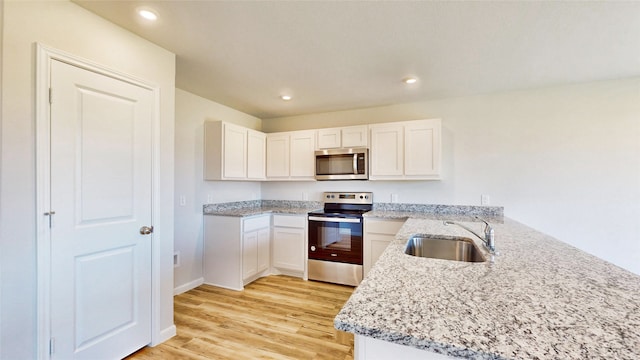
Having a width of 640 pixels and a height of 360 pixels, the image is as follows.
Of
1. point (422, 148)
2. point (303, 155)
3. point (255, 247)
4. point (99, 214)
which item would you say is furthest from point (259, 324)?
point (422, 148)

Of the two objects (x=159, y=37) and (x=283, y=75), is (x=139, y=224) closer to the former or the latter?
(x=159, y=37)

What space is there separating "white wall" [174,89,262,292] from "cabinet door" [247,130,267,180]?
502 millimetres

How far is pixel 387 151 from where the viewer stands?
337 centimetres

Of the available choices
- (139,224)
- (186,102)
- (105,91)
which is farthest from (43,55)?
(186,102)

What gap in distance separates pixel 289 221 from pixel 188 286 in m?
1.43

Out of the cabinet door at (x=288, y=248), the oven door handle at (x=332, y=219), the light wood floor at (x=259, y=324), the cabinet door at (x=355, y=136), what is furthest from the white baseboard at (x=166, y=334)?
the cabinet door at (x=355, y=136)

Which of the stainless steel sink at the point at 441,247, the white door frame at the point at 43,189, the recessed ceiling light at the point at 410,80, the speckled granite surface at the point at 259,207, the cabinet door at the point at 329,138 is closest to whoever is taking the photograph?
the white door frame at the point at 43,189

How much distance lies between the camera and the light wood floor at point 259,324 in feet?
6.48

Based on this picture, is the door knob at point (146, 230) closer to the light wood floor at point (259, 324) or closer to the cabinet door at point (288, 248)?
the light wood floor at point (259, 324)

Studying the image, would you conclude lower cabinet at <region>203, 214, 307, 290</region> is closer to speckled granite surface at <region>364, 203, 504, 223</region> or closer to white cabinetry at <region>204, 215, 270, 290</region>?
white cabinetry at <region>204, 215, 270, 290</region>

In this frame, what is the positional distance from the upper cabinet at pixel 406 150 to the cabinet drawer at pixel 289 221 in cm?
108

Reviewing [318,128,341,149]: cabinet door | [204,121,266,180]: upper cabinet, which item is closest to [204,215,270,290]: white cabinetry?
[204,121,266,180]: upper cabinet

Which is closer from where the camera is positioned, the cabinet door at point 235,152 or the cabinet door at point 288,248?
the cabinet door at point 235,152

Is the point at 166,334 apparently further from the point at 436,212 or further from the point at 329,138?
the point at 436,212
